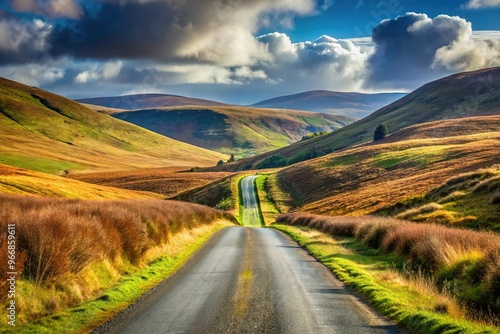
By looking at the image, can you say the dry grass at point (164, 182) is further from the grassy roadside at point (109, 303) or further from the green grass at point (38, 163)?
the grassy roadside at point (109, 303)

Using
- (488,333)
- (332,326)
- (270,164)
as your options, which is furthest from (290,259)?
(270,164)

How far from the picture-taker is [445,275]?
13641 millimetres

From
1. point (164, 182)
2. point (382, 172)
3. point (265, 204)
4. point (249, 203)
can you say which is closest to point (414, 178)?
point (382, 172)

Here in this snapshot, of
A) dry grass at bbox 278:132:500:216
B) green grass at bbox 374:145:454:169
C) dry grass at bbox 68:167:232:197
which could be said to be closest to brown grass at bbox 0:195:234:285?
dry grass at bbox 278:132:500:216

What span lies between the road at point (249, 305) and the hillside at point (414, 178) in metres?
13.4

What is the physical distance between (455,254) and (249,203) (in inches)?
2861

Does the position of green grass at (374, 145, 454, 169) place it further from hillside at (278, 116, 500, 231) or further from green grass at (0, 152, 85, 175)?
green grass at (0, 152, 85, 175)

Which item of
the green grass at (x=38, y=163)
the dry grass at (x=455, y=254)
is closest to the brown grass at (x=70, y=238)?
the dry grass at (x=455, y=254)

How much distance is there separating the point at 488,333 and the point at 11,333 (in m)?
9.73

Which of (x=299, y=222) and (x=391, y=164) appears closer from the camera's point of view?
(x=299, y=222)

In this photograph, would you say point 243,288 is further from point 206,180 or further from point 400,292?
point 206,180

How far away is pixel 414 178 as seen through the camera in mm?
62719

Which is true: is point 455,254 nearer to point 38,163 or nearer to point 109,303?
point 109,303

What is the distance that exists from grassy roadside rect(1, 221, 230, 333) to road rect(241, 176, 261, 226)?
51203 millimetres
